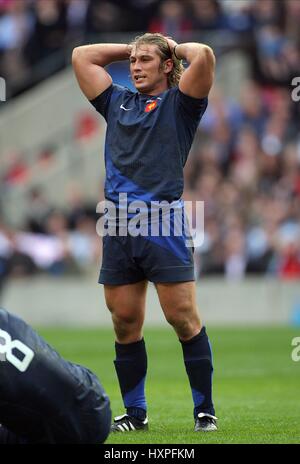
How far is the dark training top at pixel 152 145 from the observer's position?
7.57 meters

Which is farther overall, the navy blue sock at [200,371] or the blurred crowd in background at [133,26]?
the blurred crowd in background at [133,26]

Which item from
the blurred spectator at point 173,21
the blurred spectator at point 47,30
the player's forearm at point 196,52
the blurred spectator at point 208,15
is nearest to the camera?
the player's forearm at point 196,52

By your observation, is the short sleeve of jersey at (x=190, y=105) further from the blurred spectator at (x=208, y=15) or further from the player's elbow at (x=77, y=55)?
the blurred spectator at (x=208, y=15)

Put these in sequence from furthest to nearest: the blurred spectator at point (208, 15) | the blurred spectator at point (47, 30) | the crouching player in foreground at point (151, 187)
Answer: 1. the blurred spectator at point (47, 30)
2. the blurred spectator at point (208, 15)
3. the crouching player in foreground at point (151, 187)

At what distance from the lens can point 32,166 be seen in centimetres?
2320

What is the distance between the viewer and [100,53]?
26.1 ft

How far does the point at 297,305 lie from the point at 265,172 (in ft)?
8.56

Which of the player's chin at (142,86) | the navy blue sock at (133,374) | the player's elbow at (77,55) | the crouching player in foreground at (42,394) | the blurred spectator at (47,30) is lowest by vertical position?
the navy blue sock at (133,374)

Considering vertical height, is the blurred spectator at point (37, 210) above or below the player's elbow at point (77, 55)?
below

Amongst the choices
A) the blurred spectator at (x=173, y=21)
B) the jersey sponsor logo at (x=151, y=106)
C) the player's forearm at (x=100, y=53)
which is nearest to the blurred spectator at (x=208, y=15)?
the blurred spectator at (x=173, y=21)

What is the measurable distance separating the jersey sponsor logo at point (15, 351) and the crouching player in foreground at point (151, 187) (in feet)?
6.32

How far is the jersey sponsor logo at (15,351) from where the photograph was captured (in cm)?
572

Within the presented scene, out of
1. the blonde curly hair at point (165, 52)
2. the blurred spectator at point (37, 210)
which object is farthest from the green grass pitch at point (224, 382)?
the blurred spectator at point (37, 210)
